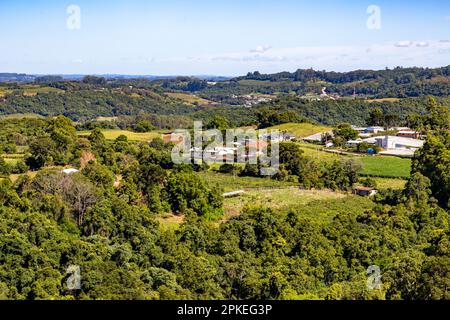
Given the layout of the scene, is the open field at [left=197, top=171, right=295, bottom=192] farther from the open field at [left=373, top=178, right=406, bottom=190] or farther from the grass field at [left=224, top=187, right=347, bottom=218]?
the open field at [left=373, top=178, right=406, bottom=190]

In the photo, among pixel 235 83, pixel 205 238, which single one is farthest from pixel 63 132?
pixel 235 83

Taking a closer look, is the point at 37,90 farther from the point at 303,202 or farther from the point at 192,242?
the point at 192,242

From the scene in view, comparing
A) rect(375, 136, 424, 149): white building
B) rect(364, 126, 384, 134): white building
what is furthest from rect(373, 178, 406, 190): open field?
rect(364, 126, 384, 134): white building

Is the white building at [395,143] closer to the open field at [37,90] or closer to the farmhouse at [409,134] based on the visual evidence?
the farmhouse at [409,134]

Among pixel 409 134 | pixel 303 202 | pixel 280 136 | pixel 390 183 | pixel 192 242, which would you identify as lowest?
pixel 390 183

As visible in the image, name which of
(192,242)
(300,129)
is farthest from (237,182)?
(300,129)

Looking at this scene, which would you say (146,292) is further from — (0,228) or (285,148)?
(285,148)
